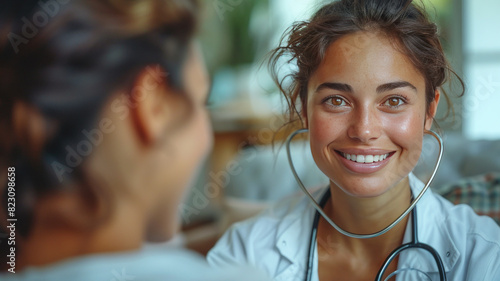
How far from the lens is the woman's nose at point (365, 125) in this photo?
0.49 m

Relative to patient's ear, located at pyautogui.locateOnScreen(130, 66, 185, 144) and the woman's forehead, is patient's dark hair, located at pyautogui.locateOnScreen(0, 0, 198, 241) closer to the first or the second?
patient's ear, located at pyautogui.locateOnScreen(130, 66, 185, 144)

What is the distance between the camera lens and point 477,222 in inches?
22.5

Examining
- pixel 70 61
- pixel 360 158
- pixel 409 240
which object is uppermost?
pixel 70 61

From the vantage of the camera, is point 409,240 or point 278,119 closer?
point 409,240

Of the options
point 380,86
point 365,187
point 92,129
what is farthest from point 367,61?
point 92,129

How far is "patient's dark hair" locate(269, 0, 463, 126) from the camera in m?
0.52

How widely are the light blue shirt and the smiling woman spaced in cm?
12

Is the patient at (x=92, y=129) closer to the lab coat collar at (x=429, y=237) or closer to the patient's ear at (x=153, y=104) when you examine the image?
the patient's ear at (x=153, y=104)

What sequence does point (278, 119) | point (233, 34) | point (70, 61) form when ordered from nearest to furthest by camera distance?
point (70, 61) < point (278, 119) < point (233, 34)

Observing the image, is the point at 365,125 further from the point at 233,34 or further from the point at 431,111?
the point at 233,34

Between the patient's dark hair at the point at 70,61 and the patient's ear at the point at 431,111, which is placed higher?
the patient's dark hair at the point at 70,61

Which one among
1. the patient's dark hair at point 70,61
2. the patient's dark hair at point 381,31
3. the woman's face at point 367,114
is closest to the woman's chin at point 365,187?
the woman's face at point 367,114

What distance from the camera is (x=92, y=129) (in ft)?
1.65

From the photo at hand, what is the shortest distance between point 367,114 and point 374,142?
0.10 feet
